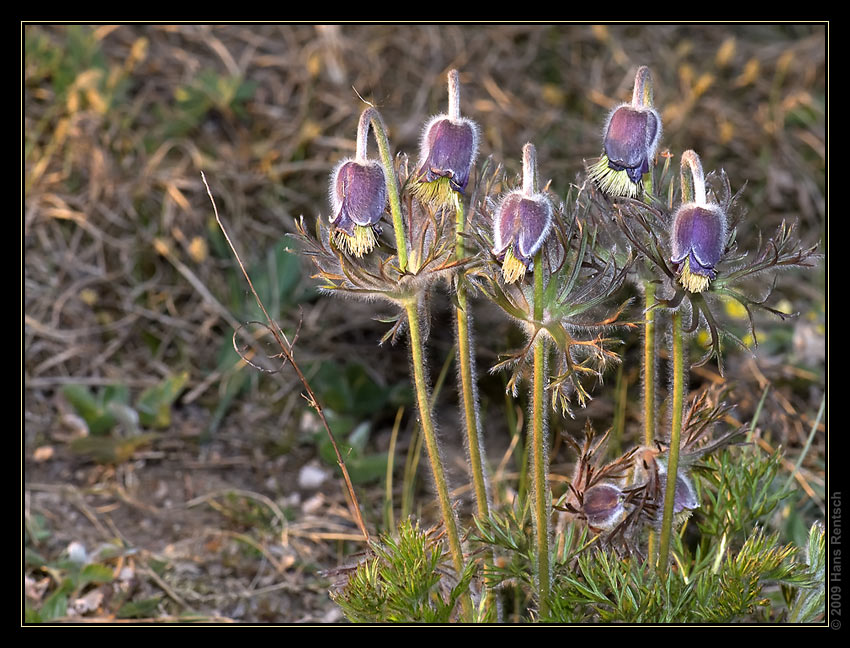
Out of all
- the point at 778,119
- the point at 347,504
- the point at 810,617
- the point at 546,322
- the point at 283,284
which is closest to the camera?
the point at 546,322

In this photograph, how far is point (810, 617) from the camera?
2.17 meters

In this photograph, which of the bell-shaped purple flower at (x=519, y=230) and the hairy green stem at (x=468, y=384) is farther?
the hairy green stem at (x=468, y=384)

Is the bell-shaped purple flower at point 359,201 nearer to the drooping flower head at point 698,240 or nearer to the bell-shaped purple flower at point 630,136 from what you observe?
the bell-shaped purple flower at point 630,136

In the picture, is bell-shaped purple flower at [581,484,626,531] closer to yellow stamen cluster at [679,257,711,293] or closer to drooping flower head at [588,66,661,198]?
yellow stamen cluster at [679,257,711,293]

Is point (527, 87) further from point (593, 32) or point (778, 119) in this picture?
point (778, 119)

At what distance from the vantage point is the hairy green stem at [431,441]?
1.92m

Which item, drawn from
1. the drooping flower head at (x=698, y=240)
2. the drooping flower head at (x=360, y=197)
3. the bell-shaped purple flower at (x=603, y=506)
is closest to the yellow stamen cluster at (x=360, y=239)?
the drooping flower head at (x=360, y=197)

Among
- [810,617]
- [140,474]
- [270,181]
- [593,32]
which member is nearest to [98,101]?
[270,181]

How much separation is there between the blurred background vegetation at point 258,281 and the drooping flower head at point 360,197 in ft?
2.75

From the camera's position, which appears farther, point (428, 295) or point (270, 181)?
point (270, 181)

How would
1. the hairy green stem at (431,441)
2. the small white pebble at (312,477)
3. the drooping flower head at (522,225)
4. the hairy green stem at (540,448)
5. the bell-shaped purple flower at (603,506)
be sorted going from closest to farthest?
the drooping flower head at (522,225) < the hairy green stem at (540,448) < the hairy green stem at (431,441) < the bell-shaped purple flower at (603,506) < the small white pebble at (312,477)

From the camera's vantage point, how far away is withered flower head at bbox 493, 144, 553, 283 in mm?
1713

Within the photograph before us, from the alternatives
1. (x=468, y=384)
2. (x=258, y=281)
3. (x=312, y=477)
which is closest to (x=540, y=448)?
(x=468, y=384)

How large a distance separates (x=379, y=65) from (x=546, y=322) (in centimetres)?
307
